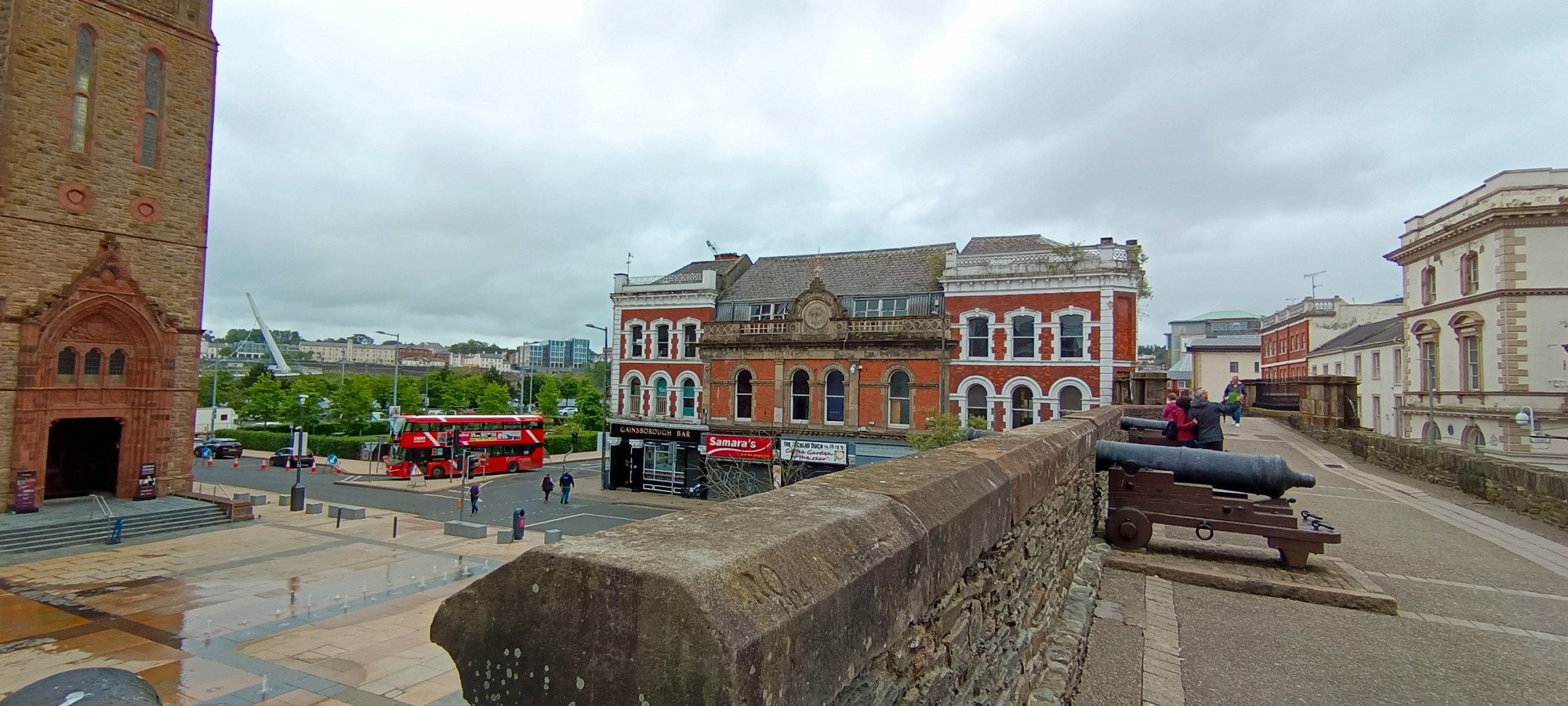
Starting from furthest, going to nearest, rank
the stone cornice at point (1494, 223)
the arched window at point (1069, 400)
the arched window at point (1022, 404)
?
the arched window at point (1022, 404), the arched window at point (1069, 400), the stone cornice at point (1494, 223)

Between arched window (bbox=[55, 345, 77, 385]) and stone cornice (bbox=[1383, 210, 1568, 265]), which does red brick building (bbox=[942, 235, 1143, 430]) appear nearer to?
stone cornice (bbox=[1383, 210, 1568, 265])

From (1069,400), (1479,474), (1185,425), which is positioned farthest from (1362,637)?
(1069,400)

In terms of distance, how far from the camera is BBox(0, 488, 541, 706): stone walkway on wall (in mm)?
10055

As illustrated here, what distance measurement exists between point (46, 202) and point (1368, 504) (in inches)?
1399

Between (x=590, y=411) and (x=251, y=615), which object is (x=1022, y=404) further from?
(x=590, y=411)

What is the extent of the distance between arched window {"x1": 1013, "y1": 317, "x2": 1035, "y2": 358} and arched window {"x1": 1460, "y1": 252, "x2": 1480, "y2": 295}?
1814 cm

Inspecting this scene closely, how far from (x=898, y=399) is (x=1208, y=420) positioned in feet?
54.3

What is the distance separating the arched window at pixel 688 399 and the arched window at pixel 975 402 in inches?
491

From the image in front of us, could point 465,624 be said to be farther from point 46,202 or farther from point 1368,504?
point 46,202

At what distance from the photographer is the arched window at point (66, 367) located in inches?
827

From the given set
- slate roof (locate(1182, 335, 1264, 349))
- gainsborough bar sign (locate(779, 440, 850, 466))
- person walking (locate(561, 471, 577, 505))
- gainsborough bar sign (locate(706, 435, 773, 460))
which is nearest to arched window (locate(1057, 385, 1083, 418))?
gainsborough bar sign (locate(779, 440, 850, 466))

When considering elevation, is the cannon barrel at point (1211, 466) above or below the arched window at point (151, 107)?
below

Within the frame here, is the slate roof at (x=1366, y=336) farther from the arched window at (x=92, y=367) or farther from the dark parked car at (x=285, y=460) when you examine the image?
the dark parked car at (x=285, y=460)

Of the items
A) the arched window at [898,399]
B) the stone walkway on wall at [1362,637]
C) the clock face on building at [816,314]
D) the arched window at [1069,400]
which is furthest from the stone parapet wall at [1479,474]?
the clock face on building at [816,314]
